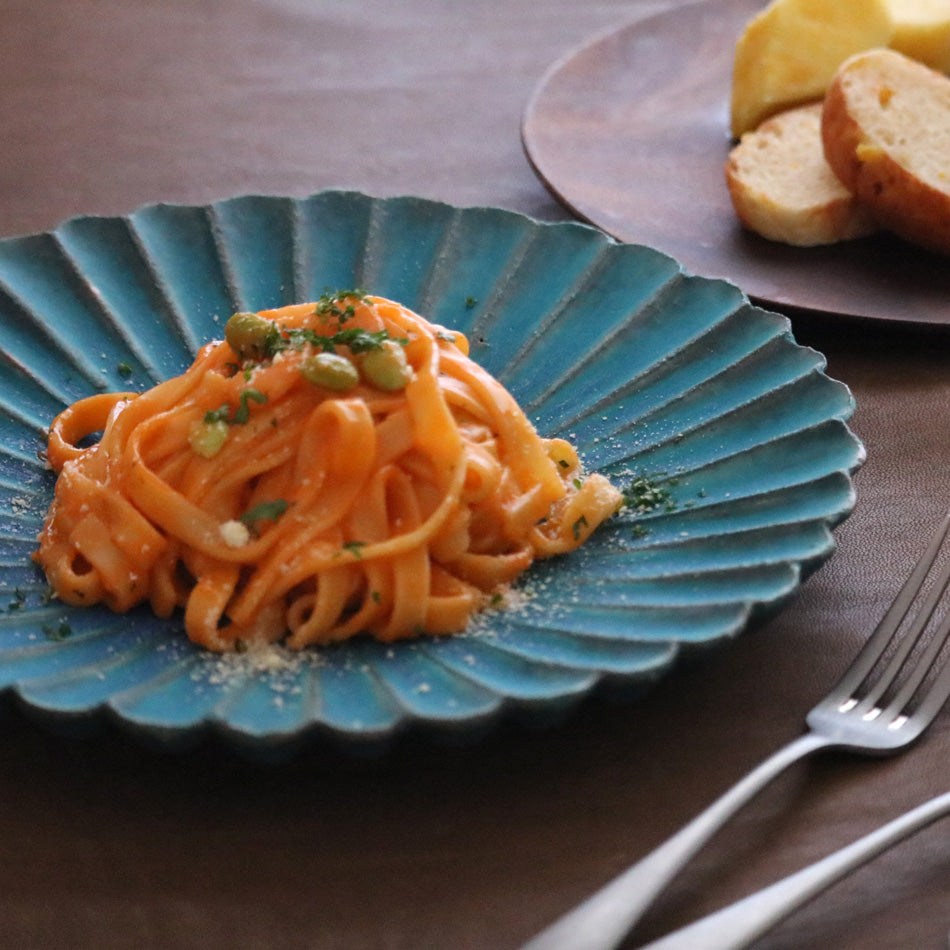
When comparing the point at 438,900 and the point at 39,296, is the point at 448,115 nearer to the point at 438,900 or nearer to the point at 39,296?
the point at 39,296

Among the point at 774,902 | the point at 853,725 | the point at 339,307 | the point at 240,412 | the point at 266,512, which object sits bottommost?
the point at 853,725

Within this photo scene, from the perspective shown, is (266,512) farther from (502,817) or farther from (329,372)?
(502,817)

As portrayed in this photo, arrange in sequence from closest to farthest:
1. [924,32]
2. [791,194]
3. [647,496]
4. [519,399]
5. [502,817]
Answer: [502,817] → [647,496] → [519,399] → [791,194] → [924,32]

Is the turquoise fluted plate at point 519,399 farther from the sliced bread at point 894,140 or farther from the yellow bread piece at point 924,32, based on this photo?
the yellow bread piece at point 924,32

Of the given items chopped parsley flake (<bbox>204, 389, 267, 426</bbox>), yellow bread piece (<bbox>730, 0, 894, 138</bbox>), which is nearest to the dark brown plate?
yellow bread piece (<bbox>730, 0, 894, 138</bbox>)

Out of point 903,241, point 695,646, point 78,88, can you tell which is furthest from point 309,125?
point 695,646

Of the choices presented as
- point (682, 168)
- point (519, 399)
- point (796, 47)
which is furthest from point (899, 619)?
point (796, 47)

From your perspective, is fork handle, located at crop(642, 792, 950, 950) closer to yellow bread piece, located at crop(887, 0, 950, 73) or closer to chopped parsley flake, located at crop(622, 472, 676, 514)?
chopped parsley flake, located at crop(622, 472, 676, 514)
